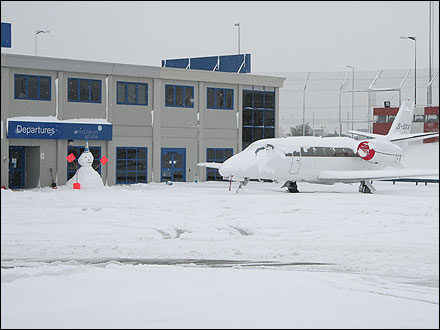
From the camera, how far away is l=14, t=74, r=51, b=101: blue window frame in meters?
30.8

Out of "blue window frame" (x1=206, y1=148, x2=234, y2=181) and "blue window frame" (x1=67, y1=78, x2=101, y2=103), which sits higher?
"blue window frame" (x1=67, y1=78, x2=101, y2=103)

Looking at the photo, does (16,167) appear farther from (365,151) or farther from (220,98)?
(365,151)

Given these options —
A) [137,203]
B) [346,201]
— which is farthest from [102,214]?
[346,201]

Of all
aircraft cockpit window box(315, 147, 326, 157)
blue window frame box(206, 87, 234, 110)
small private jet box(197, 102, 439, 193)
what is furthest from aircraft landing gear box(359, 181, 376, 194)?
blue window frame box(206, 87, 234, 110)

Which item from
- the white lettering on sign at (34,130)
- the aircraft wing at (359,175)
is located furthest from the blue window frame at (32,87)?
the aircraft wing at (359,175)

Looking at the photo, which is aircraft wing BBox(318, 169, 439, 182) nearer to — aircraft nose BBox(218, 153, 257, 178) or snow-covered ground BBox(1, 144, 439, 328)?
aircraft nose BBox(218, 153, 257, 178)

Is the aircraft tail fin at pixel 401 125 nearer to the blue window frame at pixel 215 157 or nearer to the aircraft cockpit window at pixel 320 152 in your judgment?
the aircraft cockpit window at pixel 320 152

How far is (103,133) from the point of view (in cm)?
3306

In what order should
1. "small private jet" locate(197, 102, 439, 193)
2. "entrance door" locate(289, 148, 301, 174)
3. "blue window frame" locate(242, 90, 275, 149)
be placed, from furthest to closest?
"blue window frame" locate(242, 90, 275, 149) < "entrance door" locate(289, 148, 301, 174) < "small private jet" locate(197, 102, 439, 193)

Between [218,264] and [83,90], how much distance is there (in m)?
23.5

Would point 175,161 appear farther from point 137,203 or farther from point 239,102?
point 137,203

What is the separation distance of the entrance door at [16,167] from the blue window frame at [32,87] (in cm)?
289

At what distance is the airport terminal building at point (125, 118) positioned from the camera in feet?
102

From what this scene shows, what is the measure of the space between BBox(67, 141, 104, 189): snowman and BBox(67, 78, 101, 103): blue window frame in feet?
11.7
